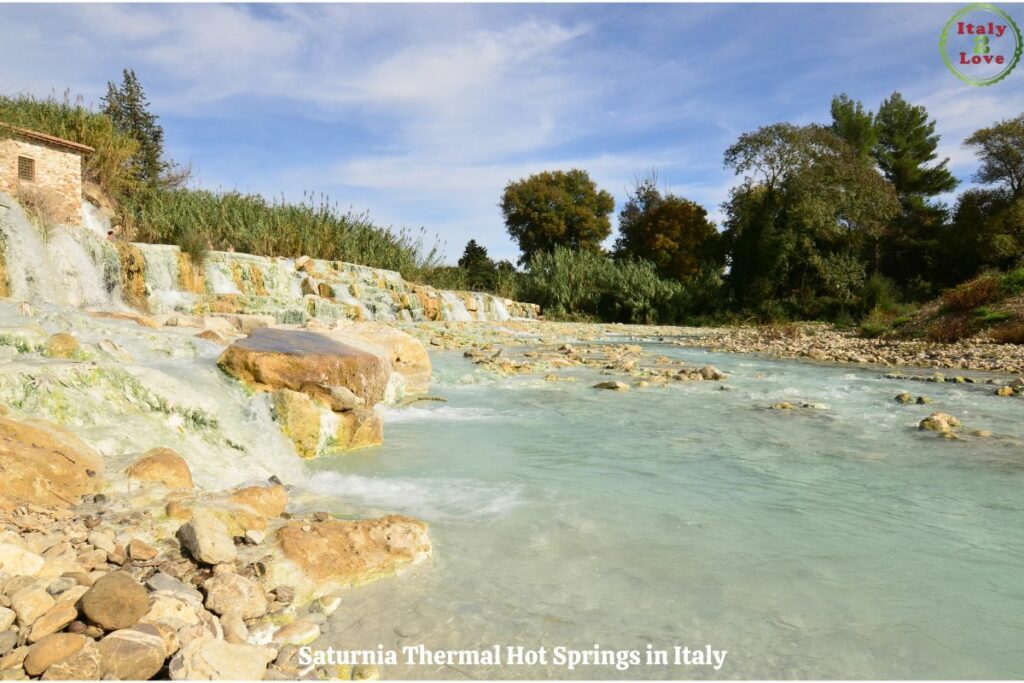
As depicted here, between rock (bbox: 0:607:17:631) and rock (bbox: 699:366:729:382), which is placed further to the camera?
rock (bbox: 699:366:729:382)

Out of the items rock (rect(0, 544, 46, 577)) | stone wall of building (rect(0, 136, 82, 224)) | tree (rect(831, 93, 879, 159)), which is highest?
tree (rect(831, 93, 879, 159))

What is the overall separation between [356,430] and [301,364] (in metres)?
0.75

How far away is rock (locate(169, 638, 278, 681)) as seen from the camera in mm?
1583

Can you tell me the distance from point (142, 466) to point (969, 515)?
4.15m

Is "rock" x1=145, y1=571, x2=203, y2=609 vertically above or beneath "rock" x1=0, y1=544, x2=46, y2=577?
beneath

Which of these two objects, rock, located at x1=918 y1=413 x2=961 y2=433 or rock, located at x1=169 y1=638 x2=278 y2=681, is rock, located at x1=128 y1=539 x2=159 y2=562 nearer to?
rock, located at x1=169 y1=638 x2=278 y2=681

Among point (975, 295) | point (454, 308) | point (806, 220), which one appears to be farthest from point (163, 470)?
point (806, 220)

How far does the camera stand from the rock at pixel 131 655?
156cm

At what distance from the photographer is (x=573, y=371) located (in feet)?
28.1

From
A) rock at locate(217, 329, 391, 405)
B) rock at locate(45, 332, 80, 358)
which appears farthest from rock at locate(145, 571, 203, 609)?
rock at locate(45, 332, 80, 358)

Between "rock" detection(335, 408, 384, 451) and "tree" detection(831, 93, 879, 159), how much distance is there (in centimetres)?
3112

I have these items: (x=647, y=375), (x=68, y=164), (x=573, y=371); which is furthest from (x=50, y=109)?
(x=647, y=375)

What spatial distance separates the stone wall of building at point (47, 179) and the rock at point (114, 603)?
10.9 metres

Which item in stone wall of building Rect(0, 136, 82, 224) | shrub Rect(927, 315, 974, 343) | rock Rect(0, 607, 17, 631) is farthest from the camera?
shrub Rect(927, 315, 974, 343)
